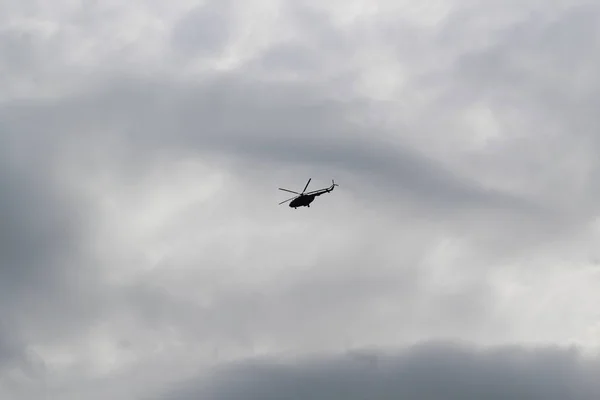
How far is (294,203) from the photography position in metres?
76.9

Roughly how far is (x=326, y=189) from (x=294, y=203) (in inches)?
444

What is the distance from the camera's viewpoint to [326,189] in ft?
264
